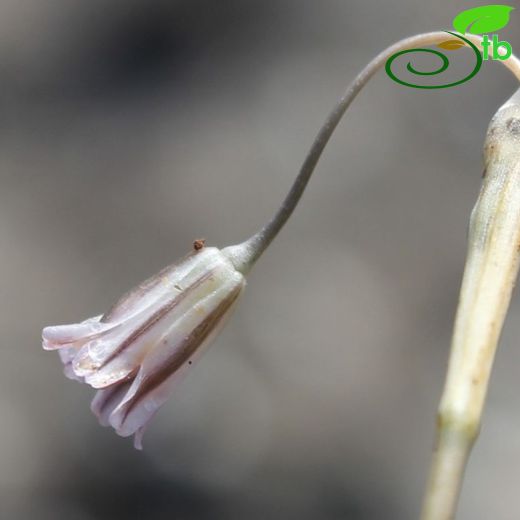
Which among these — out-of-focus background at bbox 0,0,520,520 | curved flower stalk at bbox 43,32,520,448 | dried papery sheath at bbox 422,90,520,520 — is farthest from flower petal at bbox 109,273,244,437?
out-of-focus background at bbox 0,0,520,520

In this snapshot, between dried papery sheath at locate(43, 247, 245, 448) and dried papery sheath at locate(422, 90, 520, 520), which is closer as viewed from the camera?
dried papery sheath at locate(422, 90, 520, 520)

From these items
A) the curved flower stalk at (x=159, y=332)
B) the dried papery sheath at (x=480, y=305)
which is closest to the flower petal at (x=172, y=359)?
the curved flower stalk at (x=159, y=332)

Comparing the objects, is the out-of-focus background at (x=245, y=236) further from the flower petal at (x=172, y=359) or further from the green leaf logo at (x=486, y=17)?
the green leaf logo at (x=486, y=17)

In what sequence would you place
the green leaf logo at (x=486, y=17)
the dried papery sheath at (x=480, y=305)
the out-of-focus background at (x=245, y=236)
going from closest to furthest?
the dried papery sheath at (x=480, y=305), the green leaf logo at (x=486, y=17), the out-of-focus background at (x=245, y=236)

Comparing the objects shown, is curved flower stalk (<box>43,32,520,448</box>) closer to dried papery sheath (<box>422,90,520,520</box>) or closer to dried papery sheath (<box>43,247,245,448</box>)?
dried papery sheath (<box>43,247,245,448</box>)

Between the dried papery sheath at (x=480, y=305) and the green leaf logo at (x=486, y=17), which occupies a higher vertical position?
the green leaf logo at (x=486, y=17)

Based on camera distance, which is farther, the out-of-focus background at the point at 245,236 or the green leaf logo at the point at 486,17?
the out-of-focus background at the point at 245,236

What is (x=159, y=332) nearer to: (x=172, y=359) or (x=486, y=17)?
(x=172, y=359)
